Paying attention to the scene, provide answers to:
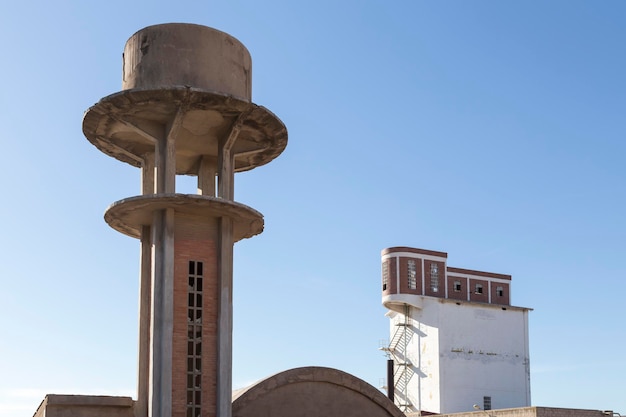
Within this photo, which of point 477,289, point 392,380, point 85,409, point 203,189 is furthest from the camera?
point 477,289

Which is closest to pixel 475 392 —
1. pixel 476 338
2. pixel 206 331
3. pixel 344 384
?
pixel 476 338

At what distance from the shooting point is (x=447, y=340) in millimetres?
68938

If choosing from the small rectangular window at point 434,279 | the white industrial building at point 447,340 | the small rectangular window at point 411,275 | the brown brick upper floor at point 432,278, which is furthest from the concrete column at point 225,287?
the small rectangular window at point 434,279

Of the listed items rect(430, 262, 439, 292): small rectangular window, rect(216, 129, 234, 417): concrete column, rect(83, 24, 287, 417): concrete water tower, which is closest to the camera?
rect(83, 24, 287, 417): concrete water tower

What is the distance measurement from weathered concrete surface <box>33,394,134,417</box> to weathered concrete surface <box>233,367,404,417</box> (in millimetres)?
3387

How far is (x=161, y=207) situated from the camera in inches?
1053

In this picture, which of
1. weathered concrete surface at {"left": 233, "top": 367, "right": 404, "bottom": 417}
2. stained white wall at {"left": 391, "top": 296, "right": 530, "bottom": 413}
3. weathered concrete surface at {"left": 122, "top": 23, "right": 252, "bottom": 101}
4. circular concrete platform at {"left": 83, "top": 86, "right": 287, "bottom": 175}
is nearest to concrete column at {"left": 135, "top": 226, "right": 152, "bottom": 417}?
weathered concrete surface at {"left": 233, "top": 367, "right": 404, "bottom": 417}

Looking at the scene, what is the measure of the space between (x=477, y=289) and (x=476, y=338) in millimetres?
4303

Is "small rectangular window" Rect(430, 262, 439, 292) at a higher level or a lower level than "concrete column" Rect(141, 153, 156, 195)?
higher

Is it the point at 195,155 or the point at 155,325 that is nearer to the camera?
the point at 155,325

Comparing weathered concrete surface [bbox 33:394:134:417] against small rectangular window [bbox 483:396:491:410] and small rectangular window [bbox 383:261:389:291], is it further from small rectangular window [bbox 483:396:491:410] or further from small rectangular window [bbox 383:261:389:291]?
small rectangular window [bbox 483:396:491:410]

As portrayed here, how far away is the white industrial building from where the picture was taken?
6862 centimetres

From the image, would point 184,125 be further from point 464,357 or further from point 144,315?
point 464,357

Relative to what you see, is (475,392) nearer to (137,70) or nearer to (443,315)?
(443,315)
